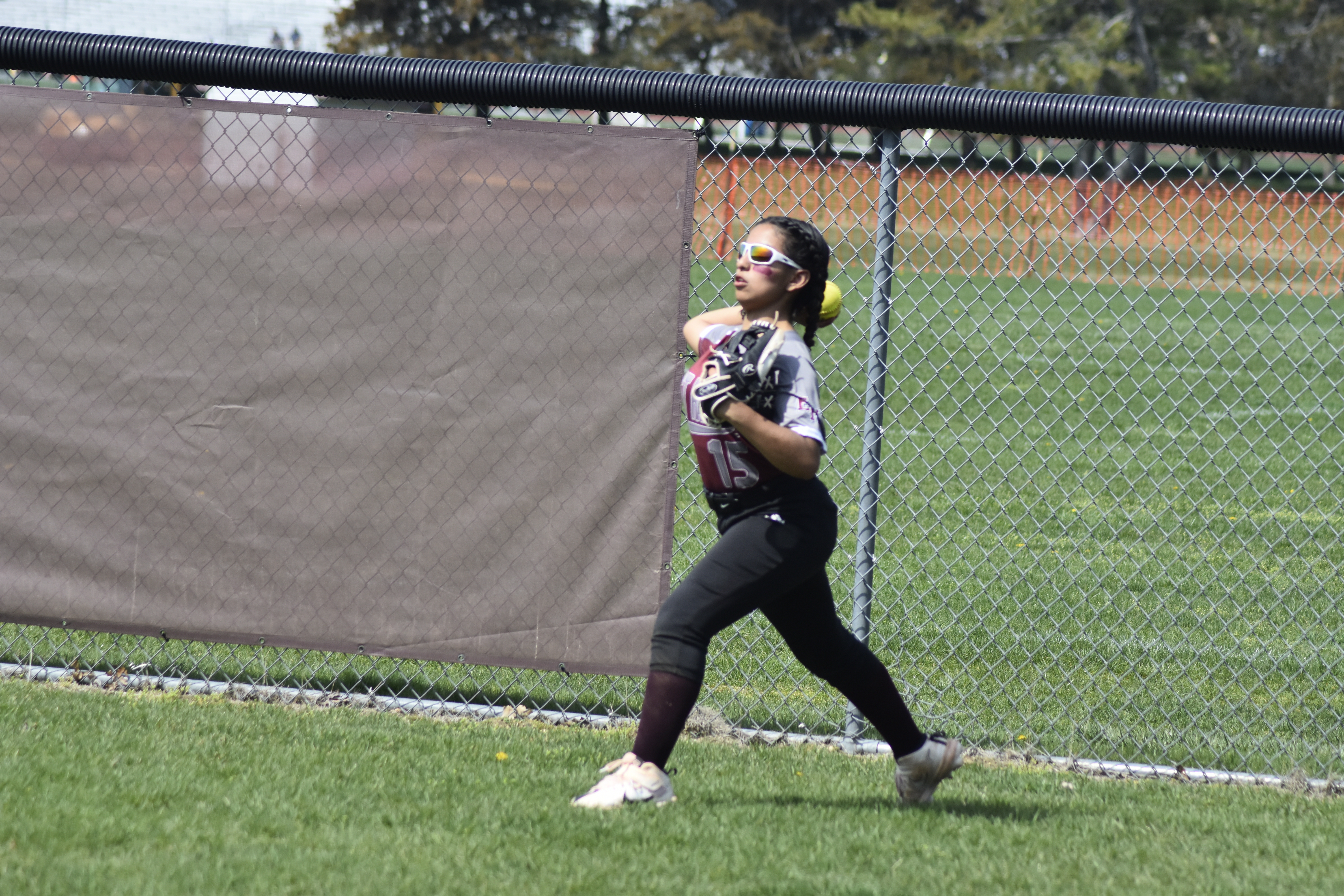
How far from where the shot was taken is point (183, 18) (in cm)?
3606

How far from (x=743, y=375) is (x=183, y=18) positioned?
37326mm

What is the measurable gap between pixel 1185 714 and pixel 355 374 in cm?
316

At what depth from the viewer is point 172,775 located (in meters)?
3.57

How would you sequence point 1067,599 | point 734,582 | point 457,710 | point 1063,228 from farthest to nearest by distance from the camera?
1. point 1063,228
2. point 1067,599
3. point 457,710
4. point 734,582

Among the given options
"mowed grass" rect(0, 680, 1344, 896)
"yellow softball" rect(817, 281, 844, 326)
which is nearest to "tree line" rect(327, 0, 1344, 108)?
"yellow softball" rect(817, 281, 844, 326)

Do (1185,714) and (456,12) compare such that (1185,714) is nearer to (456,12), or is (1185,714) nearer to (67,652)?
(67,652)

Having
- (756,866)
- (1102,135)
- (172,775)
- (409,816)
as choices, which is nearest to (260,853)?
(409,816)

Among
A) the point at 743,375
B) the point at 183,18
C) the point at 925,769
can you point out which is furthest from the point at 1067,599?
the point at 183,18

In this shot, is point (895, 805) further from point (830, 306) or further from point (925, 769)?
point (830, 306)

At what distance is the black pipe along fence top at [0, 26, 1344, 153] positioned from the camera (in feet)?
12.7

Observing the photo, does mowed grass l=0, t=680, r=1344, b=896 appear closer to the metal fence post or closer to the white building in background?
the metal fence post

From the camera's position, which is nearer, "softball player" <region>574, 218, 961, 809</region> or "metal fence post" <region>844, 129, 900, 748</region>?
"softball player" <region>574, 218, 961, 809</region>

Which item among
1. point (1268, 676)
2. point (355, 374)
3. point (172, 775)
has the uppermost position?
point (355, 374)

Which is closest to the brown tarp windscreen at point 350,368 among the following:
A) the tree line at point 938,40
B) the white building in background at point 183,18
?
the white building in background at point 183,18
